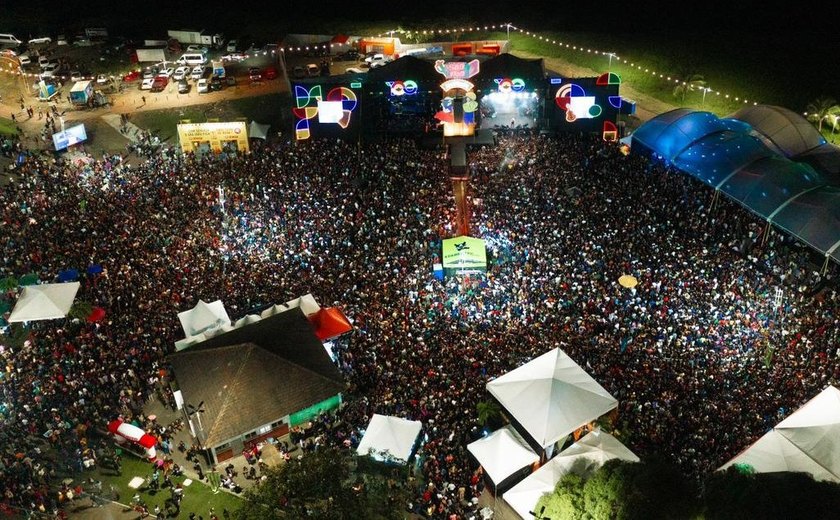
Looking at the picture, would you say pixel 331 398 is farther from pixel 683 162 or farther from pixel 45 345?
pixel 683 162

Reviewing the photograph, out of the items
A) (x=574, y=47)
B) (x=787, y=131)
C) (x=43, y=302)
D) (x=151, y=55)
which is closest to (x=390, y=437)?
(x=43, y=302)

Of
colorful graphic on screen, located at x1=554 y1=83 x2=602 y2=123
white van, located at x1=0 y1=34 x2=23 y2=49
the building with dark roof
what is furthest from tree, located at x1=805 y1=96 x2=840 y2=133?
white van, located at x1=0 y1=34 x2=23 y2=49

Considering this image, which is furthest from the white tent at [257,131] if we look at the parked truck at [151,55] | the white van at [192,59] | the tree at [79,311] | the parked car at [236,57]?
the parked truck at [151,55]

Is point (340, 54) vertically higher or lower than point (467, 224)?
higher

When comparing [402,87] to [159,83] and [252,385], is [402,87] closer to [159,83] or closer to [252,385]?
[159,83]

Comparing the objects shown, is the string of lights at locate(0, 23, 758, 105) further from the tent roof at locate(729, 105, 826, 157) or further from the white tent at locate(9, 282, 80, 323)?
the white tent at locate(9, 282, 80, 323)

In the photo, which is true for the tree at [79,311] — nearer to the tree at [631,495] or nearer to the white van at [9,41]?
the tree at [631,495]

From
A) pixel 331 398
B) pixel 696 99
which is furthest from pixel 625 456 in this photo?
pixel 696 99
